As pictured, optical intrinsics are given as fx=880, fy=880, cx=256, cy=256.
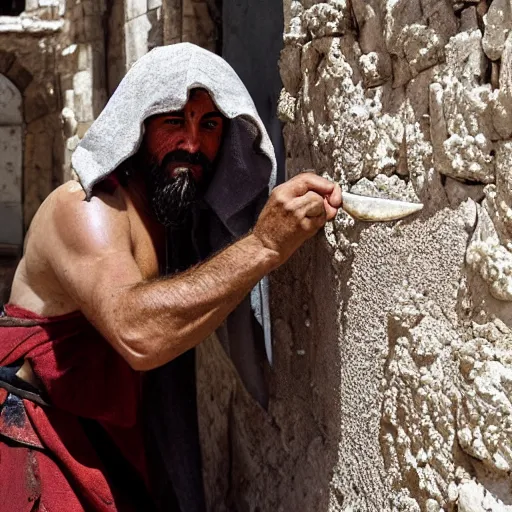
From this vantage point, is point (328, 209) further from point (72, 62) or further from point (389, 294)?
point (72, 62)

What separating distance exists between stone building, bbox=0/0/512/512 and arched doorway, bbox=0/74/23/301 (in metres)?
8.31

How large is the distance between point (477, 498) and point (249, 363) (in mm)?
911

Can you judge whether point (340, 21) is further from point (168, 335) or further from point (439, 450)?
point (439, 450)

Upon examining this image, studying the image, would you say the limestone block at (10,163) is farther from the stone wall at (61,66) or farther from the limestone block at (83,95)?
the limestone block at (83,95)

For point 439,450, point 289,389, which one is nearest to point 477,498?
point 439,450

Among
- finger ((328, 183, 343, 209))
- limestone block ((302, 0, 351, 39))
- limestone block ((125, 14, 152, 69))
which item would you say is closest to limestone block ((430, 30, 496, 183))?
finger ((328, 183, 343, 209))

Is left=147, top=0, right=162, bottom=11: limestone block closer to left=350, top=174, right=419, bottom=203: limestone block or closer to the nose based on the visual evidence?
the nose

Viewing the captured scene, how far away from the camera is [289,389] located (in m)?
2.21

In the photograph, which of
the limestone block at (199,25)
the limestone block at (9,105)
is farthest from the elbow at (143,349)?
the limestone block at (9,105)

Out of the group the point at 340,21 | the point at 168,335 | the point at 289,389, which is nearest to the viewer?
the point at 168,335

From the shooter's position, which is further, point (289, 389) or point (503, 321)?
point (289, 389)

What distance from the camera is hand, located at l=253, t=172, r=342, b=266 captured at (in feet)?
5.63

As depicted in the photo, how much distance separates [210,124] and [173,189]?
0.20 m

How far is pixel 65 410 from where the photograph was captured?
2.10m
